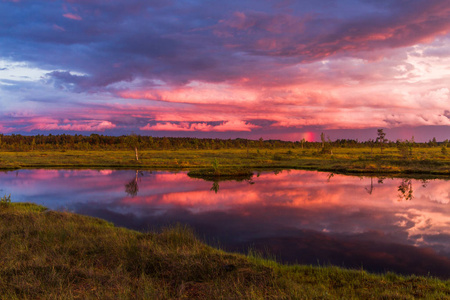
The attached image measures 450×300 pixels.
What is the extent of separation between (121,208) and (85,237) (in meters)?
10.1

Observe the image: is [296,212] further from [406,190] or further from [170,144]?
[170,144]

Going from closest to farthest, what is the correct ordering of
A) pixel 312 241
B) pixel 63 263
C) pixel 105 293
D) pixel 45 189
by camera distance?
pixel 105 293, pixel 63 263, pixel 312 241, pixel 45 189

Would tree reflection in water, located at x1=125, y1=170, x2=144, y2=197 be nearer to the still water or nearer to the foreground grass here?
the still water

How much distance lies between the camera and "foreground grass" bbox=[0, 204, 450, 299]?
643 centimetres

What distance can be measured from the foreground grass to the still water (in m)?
2.63

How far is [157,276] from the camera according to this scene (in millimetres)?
7691

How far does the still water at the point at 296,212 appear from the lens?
1205 cm

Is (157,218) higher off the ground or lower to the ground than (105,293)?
lower

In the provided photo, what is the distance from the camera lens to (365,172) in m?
40.2

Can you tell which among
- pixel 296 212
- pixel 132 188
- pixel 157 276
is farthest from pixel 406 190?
pixel 132 188

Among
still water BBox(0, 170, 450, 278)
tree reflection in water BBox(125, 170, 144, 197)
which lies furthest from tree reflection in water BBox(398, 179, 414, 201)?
tree reflection in water BBox(125, 170, 144, 197)

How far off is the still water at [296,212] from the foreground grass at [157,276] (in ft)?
8.64

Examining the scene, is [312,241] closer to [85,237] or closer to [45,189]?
[85,237]

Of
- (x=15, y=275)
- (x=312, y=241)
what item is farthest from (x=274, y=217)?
(x=15, y=275)
